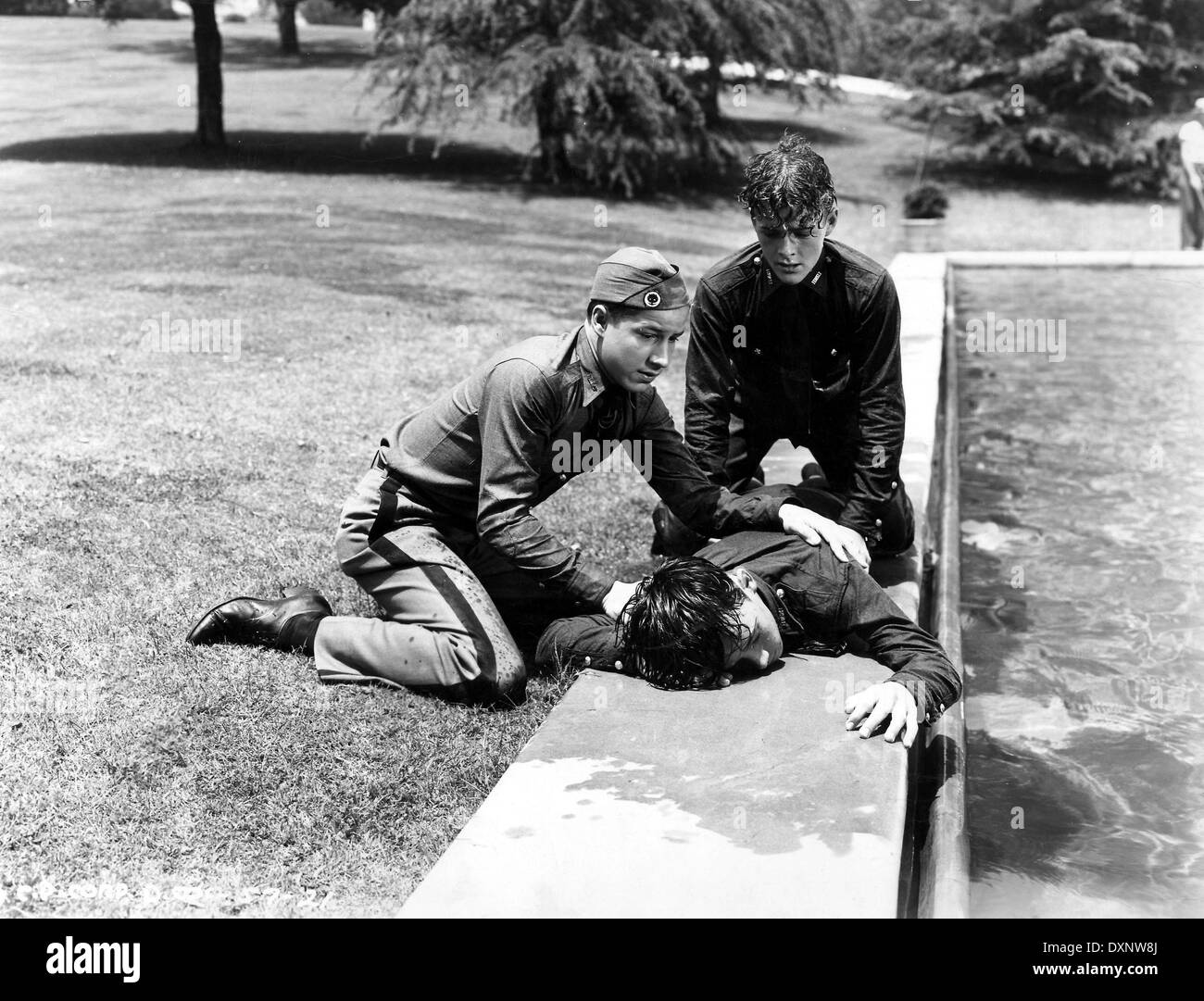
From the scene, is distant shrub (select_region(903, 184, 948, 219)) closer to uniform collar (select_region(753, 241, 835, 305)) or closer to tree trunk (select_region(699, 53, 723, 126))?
tree trunk (select_region(699, 53, 723, 126))

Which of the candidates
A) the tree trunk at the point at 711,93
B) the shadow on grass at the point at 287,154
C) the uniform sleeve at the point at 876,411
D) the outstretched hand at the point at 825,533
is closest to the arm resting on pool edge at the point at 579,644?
the outstretched hand at the point at 825,533

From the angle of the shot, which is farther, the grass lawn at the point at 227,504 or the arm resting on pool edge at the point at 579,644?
the arm resting on pool edge at the point at 579,644

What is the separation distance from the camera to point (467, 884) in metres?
3.01

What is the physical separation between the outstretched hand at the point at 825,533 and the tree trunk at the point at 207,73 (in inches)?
713

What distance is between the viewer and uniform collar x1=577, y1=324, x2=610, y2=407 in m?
4.29

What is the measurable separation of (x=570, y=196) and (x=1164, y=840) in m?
16.5

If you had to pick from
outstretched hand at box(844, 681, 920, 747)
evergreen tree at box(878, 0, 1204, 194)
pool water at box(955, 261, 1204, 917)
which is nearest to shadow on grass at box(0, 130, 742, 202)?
evergreen tree at box(878, 0, 1204, 194)

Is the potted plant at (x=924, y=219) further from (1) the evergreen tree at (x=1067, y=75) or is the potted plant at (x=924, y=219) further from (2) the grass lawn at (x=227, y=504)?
(1) the evergreen tree at (x=1067, y=75)

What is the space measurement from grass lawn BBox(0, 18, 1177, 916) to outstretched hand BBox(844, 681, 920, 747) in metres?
1.08

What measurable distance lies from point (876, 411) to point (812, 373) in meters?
0.32

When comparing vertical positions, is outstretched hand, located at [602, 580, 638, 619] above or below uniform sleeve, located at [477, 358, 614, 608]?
below

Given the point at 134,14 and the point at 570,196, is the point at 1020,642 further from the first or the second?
the point at 134,14

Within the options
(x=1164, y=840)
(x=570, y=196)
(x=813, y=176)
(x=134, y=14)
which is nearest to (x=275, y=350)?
(x=813, y=176)

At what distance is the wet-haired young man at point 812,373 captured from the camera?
5016 mm
